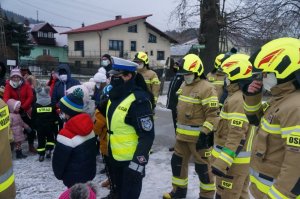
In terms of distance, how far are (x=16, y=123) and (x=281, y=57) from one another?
634 centimetres

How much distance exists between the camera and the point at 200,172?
4.96 m

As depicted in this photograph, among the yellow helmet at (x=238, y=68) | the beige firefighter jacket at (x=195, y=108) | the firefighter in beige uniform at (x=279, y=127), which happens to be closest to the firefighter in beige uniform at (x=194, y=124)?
the beige firefighter jacket at (x=195, y=108)

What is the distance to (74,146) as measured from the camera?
3.83 meters

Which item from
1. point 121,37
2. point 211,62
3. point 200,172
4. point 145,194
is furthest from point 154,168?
point 121,37

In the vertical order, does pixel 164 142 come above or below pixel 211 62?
below

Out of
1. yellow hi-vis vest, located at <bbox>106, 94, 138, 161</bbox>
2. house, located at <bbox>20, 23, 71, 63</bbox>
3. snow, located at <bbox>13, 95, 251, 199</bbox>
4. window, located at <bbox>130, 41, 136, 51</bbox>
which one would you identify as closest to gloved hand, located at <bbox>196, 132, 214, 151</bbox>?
snow, located at <bbox>13, 95, 251, 199</bbox>

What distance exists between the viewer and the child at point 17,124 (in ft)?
23.8

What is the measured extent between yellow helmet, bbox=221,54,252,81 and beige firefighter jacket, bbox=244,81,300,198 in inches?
41.9

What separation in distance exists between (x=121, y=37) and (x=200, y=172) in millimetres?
44940

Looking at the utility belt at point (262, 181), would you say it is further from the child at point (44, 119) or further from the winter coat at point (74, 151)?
the child at point (44, 119)

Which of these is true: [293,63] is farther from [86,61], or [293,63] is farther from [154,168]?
[86,61]

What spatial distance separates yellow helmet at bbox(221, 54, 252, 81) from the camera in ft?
13.0

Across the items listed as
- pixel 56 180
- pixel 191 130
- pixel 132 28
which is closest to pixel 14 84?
pixel 56 180

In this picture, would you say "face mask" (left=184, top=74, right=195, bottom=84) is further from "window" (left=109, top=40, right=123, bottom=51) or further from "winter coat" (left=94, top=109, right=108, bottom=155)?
"window" (left=109, top=40, right=123, bottom=51)
